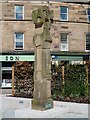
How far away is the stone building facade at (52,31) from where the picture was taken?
2709 cm

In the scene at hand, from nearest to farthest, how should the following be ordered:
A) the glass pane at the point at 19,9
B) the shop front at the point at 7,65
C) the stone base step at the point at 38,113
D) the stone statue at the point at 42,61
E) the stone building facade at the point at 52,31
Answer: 1. the stone base step at the point at 38,113
2. the stone statue at the point at 42,61
3. the shop front at the point at 7,65
4. the stone building facade at the point at 52,31
5. the glass pane at the point at 19,9

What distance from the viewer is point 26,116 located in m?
9.35

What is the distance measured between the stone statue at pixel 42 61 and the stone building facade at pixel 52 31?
1668 cm

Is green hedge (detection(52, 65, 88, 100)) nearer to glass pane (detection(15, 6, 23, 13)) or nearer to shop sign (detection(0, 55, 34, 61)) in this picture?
shop sign (detection(0, 55, 34, 61))

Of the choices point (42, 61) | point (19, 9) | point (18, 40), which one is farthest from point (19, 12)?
point (42, 61)

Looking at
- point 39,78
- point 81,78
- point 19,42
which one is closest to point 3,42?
point 19,42

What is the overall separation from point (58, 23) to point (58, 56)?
349 cm

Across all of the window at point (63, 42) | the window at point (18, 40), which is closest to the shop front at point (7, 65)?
the window at point (18, 40)

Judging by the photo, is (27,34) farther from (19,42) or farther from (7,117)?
(7,117)

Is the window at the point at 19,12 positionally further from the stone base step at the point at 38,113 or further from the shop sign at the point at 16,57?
the stone base step at the point at 38,113

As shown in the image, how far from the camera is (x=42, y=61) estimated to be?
33.1ft

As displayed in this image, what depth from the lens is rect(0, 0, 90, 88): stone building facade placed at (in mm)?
27094

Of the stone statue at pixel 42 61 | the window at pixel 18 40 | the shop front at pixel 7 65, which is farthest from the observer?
the window at pixel 18 40

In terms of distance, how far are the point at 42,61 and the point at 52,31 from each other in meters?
18.0
